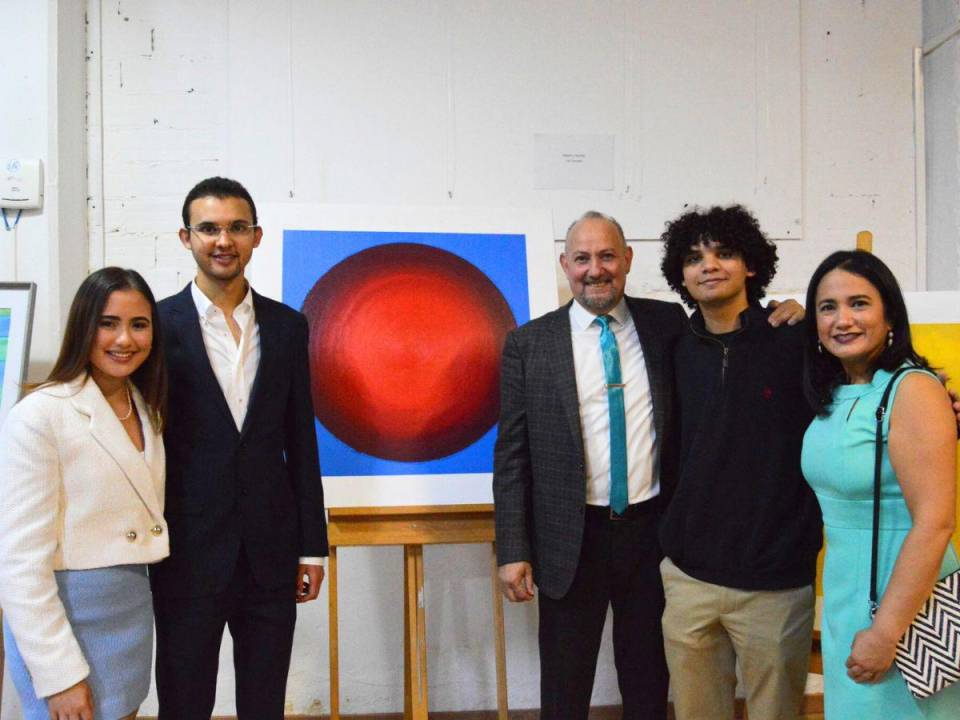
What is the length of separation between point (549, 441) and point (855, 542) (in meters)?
0.77

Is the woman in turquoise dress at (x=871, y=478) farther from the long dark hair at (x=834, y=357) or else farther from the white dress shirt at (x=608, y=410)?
the white dress shirt at (x=608, y=410)

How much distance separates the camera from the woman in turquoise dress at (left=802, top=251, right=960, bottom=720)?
1274 mm

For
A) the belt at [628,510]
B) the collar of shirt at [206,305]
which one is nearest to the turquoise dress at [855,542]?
the belt at [628,510]

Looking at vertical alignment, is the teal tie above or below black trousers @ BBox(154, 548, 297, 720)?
above

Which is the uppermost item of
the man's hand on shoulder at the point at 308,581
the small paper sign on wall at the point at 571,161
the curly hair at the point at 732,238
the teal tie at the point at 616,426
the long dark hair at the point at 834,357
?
the small paper sign on wall at the point at 571,161

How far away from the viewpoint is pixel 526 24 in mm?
2902

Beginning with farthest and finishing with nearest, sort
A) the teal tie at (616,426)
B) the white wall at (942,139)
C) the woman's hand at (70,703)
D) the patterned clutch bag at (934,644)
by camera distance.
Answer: the white wall at (942,139)
the teal tie at (616,426)
the woman's hand at (70,703)
the patterned clutch bag at (934,644)

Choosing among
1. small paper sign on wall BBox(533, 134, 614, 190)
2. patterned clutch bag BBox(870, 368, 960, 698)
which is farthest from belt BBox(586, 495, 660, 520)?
small paper sign on wall BBox(533, 134, 614, 190)

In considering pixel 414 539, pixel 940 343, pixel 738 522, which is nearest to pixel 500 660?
pixel 414 539

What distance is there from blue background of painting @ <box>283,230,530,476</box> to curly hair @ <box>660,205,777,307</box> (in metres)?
0.64

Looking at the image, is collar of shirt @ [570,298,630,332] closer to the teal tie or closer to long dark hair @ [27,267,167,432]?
the teal tie

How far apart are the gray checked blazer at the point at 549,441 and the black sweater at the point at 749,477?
17cm

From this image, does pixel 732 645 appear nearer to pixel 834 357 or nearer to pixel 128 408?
pixel 834 357

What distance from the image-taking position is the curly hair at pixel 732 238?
1.83 metres
